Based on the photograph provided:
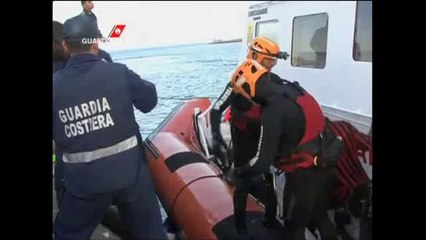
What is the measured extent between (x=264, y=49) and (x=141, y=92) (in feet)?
1.48

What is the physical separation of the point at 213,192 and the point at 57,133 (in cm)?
59

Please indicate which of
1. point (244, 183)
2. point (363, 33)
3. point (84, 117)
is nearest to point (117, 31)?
point (84, 117)

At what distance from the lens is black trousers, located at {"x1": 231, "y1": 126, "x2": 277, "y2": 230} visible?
1816mm

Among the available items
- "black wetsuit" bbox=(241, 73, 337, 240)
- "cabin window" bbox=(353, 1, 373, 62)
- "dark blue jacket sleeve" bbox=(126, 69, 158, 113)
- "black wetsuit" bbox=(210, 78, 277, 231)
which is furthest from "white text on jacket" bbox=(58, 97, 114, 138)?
"cabin window" bbox=(353, 1, 373, 62)

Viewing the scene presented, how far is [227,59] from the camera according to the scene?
5.98ft

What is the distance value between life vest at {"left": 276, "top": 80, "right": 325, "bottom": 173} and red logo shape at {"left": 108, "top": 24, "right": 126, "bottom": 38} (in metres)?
0.61

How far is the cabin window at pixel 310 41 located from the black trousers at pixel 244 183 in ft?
1.08

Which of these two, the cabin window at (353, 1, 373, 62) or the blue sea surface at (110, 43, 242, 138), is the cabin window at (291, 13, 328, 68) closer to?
the cabin window at (353, 1, 373, 62)

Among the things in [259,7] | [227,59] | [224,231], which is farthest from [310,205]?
[259,7]
